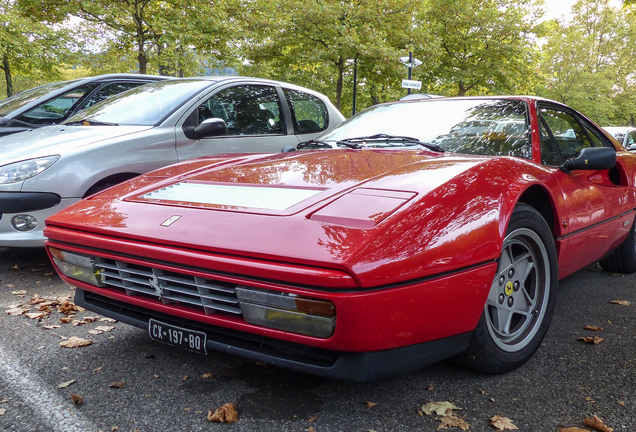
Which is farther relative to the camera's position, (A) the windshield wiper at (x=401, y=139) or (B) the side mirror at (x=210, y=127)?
(B) the side mirror at (x=210, y=127)

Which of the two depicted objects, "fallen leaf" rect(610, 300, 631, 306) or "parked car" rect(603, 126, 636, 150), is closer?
"fallen leaf" rect(610, 300, 631, 306)

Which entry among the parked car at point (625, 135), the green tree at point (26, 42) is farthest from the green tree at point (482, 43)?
the green tree at point (26, 42)

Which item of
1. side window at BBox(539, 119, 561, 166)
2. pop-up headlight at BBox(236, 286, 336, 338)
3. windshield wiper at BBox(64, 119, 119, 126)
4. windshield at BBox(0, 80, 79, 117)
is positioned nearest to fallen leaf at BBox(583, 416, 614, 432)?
pop-up headlight at BBox(236, 286, 336, 338)

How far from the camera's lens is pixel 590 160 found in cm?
257

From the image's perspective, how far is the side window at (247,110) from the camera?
4.54m

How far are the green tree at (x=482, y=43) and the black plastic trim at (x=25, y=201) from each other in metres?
18.8

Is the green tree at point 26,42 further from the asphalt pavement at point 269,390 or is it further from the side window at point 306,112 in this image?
the asphalt pavement at point 269,390

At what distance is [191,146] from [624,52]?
3244 centimetres

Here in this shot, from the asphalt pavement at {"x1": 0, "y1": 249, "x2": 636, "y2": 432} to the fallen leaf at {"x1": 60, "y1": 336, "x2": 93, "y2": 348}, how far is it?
32 millimetres

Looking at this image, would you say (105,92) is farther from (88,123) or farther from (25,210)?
(25,210)

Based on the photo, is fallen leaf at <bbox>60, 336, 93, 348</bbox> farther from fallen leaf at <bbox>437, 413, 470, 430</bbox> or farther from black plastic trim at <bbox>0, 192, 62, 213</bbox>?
fallen leaf at <bbox>437, 413, 470, 430</bbox>

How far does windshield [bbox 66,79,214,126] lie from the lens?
4176 millimetres

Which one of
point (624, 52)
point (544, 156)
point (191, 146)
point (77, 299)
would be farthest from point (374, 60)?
point (624, 52)

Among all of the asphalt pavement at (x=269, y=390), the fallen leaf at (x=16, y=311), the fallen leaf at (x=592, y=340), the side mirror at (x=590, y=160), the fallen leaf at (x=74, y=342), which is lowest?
the fallen leaf at (x=592, y=340)
